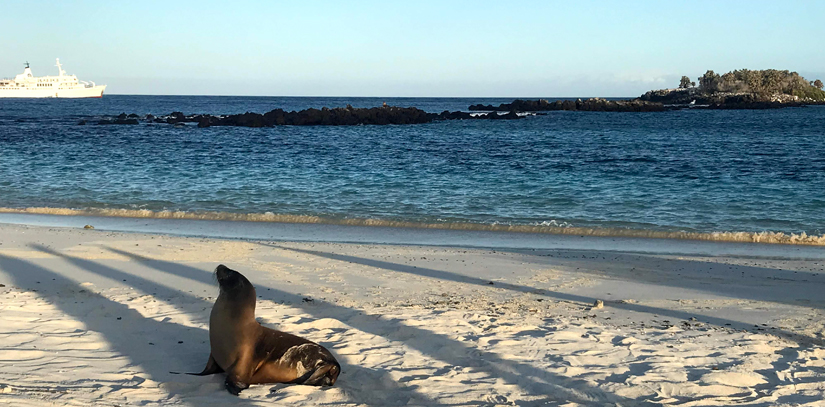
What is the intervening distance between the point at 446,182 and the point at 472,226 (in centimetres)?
649

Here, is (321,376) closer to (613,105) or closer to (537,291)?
(537,291)

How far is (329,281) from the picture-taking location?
833 centimetres

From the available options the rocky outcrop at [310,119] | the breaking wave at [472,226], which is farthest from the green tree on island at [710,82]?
the breaking wave at [472,226]

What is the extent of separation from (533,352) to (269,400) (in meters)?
2.24

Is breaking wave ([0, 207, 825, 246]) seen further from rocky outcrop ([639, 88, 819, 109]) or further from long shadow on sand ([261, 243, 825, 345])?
rocky outcrop ([639, 88, 819, 109])

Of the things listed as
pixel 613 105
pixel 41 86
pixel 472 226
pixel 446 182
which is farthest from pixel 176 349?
pixel 41 86

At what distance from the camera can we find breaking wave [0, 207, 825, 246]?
1218cm

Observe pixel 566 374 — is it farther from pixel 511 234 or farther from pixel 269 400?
pixel 511 234

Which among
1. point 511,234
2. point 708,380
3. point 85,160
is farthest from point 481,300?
point 85,160

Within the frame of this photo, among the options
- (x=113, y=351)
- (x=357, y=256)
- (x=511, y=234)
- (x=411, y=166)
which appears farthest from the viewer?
(x=411, y=166)

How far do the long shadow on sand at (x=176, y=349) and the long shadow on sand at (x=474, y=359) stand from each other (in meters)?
0.73

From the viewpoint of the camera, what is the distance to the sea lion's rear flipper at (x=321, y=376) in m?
4.76

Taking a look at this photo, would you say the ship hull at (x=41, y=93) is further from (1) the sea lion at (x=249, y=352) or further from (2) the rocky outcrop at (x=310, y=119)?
(1) the sea lion at (x=249, y=352)

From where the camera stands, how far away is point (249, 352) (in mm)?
4758
